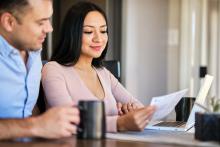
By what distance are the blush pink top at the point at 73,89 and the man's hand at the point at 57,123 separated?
307 mm

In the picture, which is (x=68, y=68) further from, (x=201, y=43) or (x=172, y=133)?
(x=201, y=43)

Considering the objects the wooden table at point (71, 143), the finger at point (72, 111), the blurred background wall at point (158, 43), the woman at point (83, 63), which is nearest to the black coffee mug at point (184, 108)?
the woman at point (83, 63)

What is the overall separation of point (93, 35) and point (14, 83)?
1.76 ft

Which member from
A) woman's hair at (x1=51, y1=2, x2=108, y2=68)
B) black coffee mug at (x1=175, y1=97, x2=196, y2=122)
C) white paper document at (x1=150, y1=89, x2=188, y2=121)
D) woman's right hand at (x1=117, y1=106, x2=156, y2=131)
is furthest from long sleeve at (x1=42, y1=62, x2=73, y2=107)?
black coffee mug at (x1=175, y1=97, x2=196, y2=122)

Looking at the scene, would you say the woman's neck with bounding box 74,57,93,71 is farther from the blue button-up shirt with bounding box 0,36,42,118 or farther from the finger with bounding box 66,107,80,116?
the finger with bounding box 66,107,80,116

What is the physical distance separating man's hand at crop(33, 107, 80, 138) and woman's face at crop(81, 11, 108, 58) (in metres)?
0.69

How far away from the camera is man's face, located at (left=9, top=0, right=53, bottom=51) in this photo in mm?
1463

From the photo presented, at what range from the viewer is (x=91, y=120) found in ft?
4.24

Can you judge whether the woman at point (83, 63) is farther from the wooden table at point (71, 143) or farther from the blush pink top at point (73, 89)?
the wooden table at point (71, 143)

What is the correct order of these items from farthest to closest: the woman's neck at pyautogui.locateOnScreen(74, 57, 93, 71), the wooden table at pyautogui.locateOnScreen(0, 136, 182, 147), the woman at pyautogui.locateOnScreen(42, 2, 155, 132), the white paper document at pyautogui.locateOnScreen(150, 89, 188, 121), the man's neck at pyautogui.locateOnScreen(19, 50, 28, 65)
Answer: the woman's neck at pyautogui.locateOnScreen(74, 57, 93, 71), the woman at pyautogui.locateOnScreen(42, 2, 155, 132), the man's neck at pyautogui.locateOnScreen(19, 50, 28, 65), the white paper document at pyautogui.locateOnScreen(150, 89, 188, 121), the wooden table at pyautogui.locateOnScreen(0, 136, 182, 147)

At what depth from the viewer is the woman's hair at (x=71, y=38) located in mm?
1900

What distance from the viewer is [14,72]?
4.93 ft

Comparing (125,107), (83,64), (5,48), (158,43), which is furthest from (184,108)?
(158,43)

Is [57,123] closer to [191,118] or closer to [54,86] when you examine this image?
[54,86]
